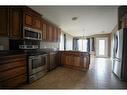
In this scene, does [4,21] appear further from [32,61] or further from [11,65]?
[32,61]

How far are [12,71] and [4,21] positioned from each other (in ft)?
4.12

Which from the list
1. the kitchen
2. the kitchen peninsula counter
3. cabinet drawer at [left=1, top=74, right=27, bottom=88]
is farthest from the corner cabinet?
the kitchen peninsula counter

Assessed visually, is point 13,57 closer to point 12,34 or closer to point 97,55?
point 12,34

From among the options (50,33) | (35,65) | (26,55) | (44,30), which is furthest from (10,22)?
(50,33)

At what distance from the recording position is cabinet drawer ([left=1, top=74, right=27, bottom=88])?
89.8 inches

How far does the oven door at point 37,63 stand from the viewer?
3.03 metres

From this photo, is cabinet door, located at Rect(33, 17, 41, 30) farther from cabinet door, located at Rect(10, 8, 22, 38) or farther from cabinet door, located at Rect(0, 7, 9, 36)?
cabinet door, located at Rect(0, 7, 9, 36)

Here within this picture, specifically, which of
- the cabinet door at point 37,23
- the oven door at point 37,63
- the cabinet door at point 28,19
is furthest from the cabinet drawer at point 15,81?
the cabinet door at point 37,23

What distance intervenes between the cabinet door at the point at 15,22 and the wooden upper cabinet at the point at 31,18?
18cm

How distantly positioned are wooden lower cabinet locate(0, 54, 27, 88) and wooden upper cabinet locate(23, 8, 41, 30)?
1124 mm

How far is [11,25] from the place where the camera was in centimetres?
282

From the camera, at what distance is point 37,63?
10.9ft

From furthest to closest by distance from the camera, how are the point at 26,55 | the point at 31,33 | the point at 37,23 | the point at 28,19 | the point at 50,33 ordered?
the point at 50,33, the point at 37,23, the point at 31,33, the point at 28,19, the point at 26,55

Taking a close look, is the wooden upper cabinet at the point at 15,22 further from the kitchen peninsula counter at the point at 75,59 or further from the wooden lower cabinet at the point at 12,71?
the kitchen peninsula counter at the point at 75,59
